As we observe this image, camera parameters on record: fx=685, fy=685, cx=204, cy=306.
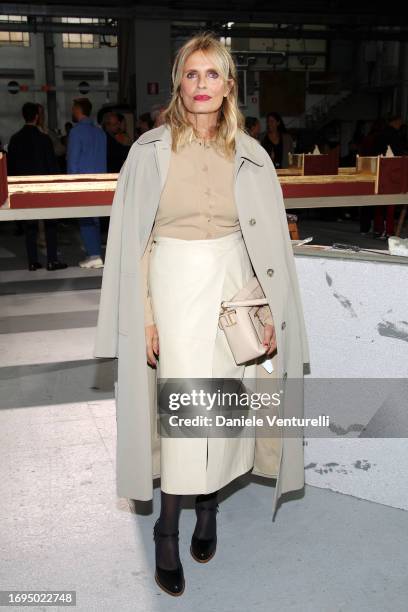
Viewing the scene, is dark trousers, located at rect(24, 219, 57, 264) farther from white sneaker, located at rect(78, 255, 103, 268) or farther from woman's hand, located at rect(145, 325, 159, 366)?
woman's hand, located at rect(145, 325, 159, 366)

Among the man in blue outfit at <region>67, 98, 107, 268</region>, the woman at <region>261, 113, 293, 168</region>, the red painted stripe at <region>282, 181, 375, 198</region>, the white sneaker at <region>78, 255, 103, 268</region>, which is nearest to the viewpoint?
the red painted stripe at <region>282, 181, 375, 198</region>

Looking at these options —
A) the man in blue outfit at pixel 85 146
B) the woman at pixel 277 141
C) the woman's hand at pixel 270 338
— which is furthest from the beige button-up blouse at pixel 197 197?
the woman at pixel 277 141

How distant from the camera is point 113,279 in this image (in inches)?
77.8

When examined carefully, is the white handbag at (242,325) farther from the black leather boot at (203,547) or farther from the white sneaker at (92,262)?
the white sneaker at (92,262)

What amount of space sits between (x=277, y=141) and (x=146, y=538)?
6584 millimetres

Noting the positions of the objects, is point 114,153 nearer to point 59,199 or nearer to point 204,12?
point 59,199

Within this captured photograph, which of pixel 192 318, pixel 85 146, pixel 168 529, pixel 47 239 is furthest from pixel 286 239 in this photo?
pixel 47 239

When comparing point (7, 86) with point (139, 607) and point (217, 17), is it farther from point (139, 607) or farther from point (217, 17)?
point (139, 607)

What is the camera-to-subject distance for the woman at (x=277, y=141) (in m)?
8.07

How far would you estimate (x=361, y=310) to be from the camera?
233 centimetres

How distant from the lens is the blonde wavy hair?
1838 mm

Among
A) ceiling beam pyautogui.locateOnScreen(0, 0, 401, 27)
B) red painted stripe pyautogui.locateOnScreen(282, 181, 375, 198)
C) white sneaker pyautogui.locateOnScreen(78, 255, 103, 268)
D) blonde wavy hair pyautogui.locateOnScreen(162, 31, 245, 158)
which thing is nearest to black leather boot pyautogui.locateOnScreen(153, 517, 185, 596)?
blonde wavy hair pyautogui.locateOnScreen(162, 31, 245, 158)

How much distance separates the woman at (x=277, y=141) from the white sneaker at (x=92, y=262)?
246cm

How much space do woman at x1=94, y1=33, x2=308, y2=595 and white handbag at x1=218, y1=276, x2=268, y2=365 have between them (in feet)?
0.09
